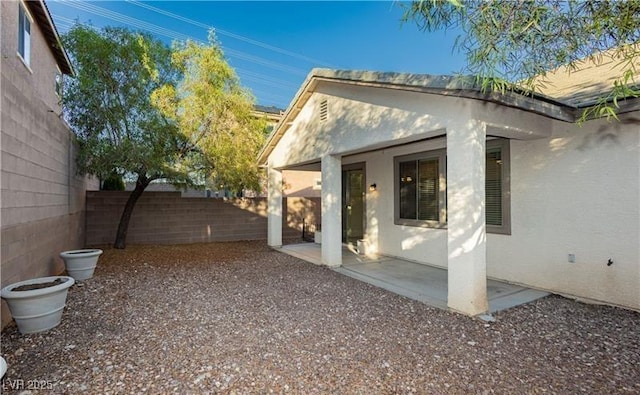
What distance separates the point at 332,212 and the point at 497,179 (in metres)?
3.45

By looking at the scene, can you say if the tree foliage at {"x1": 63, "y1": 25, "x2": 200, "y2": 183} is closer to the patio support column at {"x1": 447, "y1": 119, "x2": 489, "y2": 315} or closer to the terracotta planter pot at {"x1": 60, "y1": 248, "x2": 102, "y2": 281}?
the terracotta planter pot at {"x1": 60, "y1": 248, "x2": 102, "y2": 281}

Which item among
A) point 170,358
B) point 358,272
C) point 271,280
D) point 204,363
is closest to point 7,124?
point 170,358

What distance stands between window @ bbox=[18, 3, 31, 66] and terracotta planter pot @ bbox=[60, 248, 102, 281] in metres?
4.65

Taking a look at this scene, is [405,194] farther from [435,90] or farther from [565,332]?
[565,332]

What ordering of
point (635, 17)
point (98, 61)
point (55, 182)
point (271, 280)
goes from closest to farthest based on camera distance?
1. point (635, 17)
2. point (55, 182)
3. point (271, 280)
4. point (98, 61)

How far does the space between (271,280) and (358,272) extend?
1904mm

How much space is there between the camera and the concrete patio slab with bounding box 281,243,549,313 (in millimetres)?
5051

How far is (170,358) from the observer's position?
318cm

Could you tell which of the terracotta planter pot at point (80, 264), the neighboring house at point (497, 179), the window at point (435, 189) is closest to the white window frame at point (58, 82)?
the terracotta planter pot at point (80, 264)

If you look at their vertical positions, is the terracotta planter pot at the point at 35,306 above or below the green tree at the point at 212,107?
below

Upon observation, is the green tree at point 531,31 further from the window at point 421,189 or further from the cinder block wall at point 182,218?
the cinder block wall at point 182,218

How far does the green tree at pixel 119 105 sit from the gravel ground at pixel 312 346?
3.34 m

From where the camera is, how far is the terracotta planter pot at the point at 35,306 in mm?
3418

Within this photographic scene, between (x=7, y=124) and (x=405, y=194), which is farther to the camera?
(x=405, y=194)
